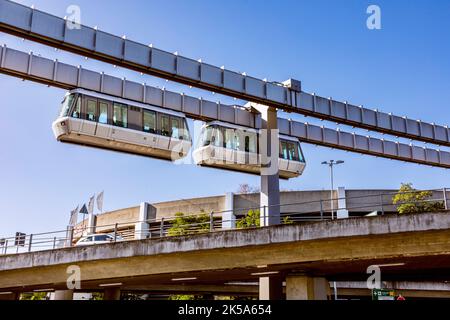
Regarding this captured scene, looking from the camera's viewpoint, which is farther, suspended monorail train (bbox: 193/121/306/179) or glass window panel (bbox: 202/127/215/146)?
glass window panel (bbox: 202/127/215/146)

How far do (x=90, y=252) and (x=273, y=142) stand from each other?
12052mm

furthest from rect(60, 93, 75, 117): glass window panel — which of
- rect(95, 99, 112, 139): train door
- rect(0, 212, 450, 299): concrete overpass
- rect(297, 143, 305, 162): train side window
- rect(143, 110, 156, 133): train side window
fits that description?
rect(297, 143, 305, 162): train side window

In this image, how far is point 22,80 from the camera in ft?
80.7

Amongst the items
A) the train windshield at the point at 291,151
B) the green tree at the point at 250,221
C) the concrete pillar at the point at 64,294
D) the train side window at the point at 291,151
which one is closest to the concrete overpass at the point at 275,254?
the concrete pillar at the point at 64,294

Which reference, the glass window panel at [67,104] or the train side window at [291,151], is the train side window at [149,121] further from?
the train side window at [291,151]

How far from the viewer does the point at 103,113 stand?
83.8ft

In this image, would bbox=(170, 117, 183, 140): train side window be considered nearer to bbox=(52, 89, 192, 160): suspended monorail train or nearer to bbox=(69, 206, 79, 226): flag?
bbox=(52, 89, 192, 160): suspended monorail train

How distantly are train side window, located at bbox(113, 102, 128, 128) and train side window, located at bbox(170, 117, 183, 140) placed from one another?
2.69 m

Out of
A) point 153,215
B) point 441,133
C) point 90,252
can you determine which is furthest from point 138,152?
point 153,215

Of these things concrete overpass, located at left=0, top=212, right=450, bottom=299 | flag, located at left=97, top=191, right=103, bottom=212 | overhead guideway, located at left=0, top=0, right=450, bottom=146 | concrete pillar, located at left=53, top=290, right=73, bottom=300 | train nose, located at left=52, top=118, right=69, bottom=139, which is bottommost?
concrete pillar, located at left=53, top=290, right=73, bottom=300

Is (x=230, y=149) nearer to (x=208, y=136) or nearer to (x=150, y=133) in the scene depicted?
(x=208, y=136)

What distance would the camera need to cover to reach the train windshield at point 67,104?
81.0ft

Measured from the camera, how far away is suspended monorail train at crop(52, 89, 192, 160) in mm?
24703

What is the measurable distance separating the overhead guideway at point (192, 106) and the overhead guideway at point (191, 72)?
2289 millimetres
